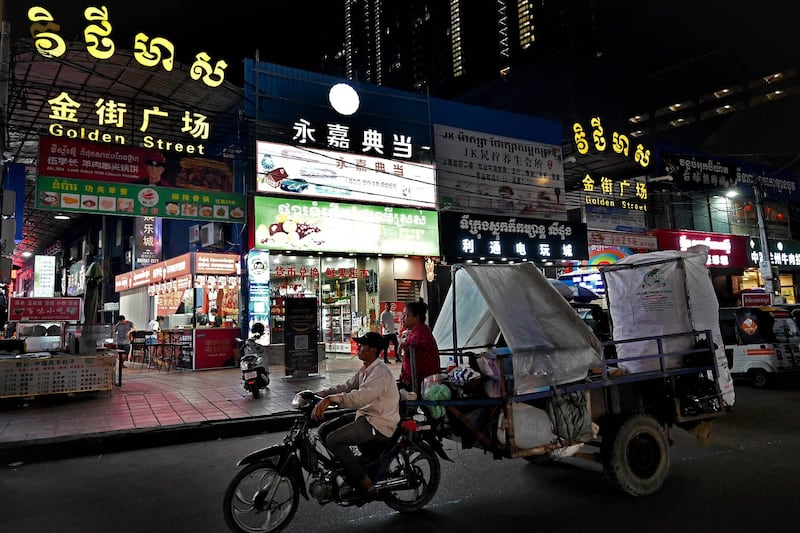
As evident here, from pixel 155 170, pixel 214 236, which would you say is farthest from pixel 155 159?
pixel 214 236

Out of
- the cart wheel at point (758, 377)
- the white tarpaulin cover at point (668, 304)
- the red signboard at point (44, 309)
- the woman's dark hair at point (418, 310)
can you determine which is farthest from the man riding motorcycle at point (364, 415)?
the red signboard at point (44, 309)

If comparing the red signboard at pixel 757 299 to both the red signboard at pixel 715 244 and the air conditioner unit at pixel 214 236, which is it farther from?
the air conditioner unit at pixel 214 236

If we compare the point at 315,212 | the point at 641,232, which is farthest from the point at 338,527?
the point at 641,232

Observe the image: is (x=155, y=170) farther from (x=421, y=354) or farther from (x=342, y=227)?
(x=421, y=354)

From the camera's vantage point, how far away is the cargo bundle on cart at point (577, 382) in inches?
169

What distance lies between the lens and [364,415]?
13.4ft

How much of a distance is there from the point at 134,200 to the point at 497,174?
11991 millimetres

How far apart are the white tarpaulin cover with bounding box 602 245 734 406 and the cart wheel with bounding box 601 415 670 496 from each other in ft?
2.94

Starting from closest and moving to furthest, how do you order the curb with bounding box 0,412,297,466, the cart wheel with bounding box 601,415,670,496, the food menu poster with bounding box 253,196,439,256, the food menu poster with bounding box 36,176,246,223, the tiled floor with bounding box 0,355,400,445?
the cart wheel with bounding box 601,415,670,496, the curb with bounding box 0,412,297,466, the tiled floor with bounding box 0,355,400,445, the food menu poster with bounding box 36,176,246,223, the food menu poster with bounding box 253,196,439,256

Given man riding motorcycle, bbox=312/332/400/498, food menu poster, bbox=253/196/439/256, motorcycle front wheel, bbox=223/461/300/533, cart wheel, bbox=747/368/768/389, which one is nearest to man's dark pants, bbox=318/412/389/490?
man riding motorcycle, bbox=312/332/400/498

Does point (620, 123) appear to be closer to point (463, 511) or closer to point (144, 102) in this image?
point (144, 102)

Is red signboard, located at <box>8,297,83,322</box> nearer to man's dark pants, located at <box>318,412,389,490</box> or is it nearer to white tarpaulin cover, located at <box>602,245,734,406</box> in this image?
man's dark pants, located at <box>318,412,389,490</box>

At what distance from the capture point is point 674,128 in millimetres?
34938

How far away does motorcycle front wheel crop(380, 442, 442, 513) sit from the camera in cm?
420
